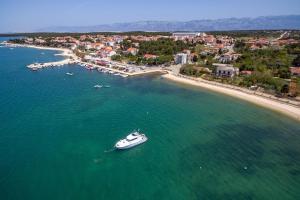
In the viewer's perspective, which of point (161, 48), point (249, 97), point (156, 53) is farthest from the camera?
point (161, 48)

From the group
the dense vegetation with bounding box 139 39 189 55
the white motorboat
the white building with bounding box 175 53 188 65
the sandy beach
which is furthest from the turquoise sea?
the dense vegetation with bounding box 139 39 189 55

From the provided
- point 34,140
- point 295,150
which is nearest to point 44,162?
point 34,140

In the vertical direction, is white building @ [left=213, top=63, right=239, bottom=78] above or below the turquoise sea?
above

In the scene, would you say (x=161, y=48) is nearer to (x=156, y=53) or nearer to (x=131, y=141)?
(x=156, y=53)

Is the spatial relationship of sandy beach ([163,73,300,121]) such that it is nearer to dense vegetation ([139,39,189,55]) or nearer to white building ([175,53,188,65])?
white building ([175,53,188,65])

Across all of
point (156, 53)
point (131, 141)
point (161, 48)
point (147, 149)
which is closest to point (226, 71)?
point (156, 53)

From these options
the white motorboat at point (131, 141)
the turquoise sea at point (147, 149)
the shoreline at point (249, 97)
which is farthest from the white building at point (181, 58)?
the white motorboat at point (131, 141)
